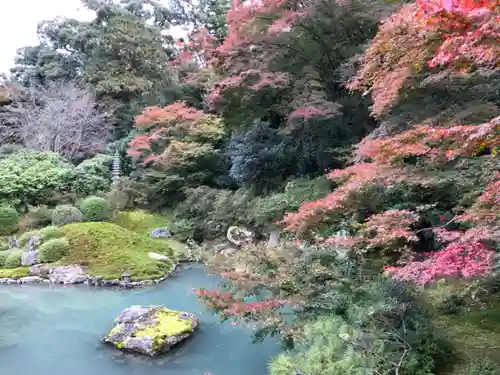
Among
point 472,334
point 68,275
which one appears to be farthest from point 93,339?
point 472,334

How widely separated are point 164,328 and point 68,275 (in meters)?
3.69

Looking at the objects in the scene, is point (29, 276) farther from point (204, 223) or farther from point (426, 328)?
point (426, 328)

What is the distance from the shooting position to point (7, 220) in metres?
10.7

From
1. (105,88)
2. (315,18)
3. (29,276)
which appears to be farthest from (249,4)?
(105,88)

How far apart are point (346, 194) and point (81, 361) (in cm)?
378

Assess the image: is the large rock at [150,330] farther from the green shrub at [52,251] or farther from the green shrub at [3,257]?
the green shrub at [3,257]

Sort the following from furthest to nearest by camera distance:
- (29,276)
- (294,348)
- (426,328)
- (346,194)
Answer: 1. (29,276)
2. (346,194)
3. (294,348)
4. (426,328)

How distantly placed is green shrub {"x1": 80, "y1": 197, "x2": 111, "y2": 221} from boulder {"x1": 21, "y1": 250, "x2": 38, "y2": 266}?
2083 millimetres

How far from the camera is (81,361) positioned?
5199 mm

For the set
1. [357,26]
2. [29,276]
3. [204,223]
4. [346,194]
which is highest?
[357,26]

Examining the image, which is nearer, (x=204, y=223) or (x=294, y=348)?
(x=294, y=348)

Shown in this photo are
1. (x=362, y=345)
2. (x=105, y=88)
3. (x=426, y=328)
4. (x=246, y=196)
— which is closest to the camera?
(x=362, y=345)

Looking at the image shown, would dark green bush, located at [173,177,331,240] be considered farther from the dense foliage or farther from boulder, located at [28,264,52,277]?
boulder, located at [28,264,52,277]

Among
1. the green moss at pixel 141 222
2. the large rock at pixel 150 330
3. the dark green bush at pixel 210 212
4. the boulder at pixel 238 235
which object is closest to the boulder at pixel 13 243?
the green moss at pixel 141 222
